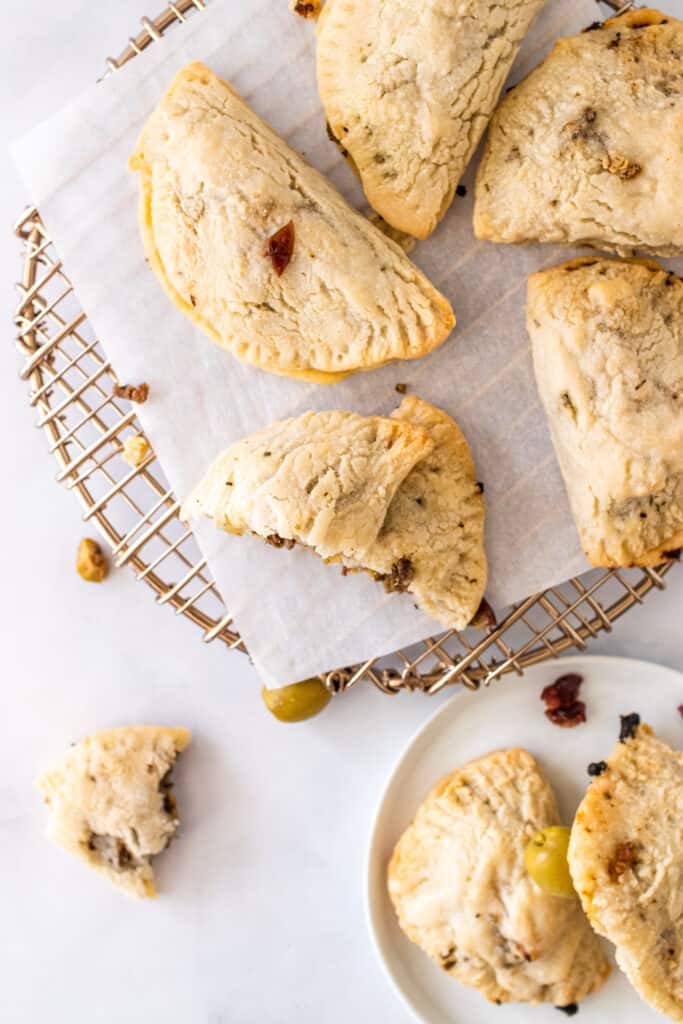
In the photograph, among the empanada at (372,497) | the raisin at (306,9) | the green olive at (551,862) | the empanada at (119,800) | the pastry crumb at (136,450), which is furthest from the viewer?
the empanada at (119,800)

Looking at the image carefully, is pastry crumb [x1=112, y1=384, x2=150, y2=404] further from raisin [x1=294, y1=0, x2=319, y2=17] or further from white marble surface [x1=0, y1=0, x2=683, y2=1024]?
raisin [x1=294, y1=0, x2=319, y2=17]

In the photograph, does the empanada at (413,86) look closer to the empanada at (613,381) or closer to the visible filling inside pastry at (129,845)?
the empanada at (613,381)

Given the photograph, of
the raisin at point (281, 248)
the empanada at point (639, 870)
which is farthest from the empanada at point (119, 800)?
the raisin at point (281, 248)

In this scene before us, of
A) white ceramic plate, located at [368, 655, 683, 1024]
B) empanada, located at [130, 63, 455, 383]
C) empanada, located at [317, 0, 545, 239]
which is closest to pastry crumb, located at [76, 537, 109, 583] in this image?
empanada, located at [130, 63, 455, 383]

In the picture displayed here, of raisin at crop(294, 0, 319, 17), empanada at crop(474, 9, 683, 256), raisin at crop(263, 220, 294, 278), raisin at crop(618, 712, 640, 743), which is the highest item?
raisin at crop(294, 0, 319, 17)

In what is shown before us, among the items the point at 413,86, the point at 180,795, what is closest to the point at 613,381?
the point at 413,86

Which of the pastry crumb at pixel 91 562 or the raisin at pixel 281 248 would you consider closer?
the raisin at pixel 281 248
